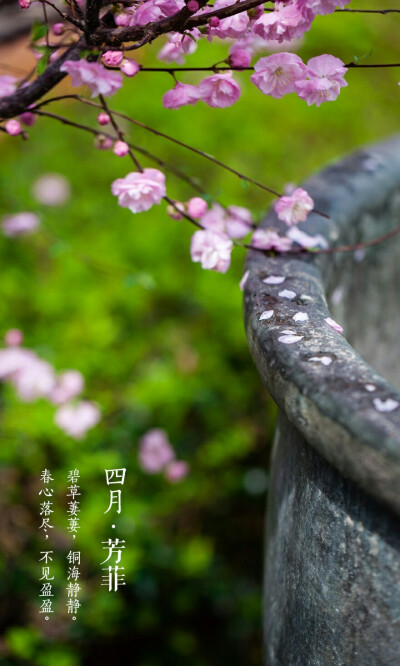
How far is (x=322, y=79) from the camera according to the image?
0.97m

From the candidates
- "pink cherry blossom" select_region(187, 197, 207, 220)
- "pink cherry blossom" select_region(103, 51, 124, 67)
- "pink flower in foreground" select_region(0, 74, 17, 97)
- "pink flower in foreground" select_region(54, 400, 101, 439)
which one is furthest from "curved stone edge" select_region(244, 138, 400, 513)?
"pink flower in foreground" select_region(54, 400, 101, 439)

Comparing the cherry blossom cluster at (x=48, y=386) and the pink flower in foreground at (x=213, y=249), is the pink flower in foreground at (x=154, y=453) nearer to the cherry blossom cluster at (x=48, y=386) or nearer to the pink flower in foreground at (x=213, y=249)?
the cherry blossom cluster at (x=48, y=386)

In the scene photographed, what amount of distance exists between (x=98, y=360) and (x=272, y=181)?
1.55 meters

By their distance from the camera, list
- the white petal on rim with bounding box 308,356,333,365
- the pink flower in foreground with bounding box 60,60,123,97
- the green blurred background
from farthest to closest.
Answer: the green blurred background < the pink flower in foreground with bounding box 60,60,123,97 < the white petal on rim with bounding box 308,356,333,365

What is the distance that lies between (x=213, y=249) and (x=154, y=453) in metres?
1.05

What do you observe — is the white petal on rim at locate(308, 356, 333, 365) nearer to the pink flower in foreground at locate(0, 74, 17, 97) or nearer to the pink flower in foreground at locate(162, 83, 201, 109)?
the pink flower in foreground at locate(162, 83, 201, 109)

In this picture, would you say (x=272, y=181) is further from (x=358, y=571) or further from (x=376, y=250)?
(x=358, y=571)

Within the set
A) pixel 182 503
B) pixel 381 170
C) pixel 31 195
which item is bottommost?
pixel 182 503

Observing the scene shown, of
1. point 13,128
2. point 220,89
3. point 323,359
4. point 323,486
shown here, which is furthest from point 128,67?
point 323,486

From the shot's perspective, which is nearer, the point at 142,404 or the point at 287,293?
the point at 287,293

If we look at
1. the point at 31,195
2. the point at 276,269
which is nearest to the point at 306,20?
the point at 276,269

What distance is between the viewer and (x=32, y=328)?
255 cm

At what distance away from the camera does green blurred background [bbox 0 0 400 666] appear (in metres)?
1.80

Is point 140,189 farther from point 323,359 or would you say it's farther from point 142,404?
point 142,404
